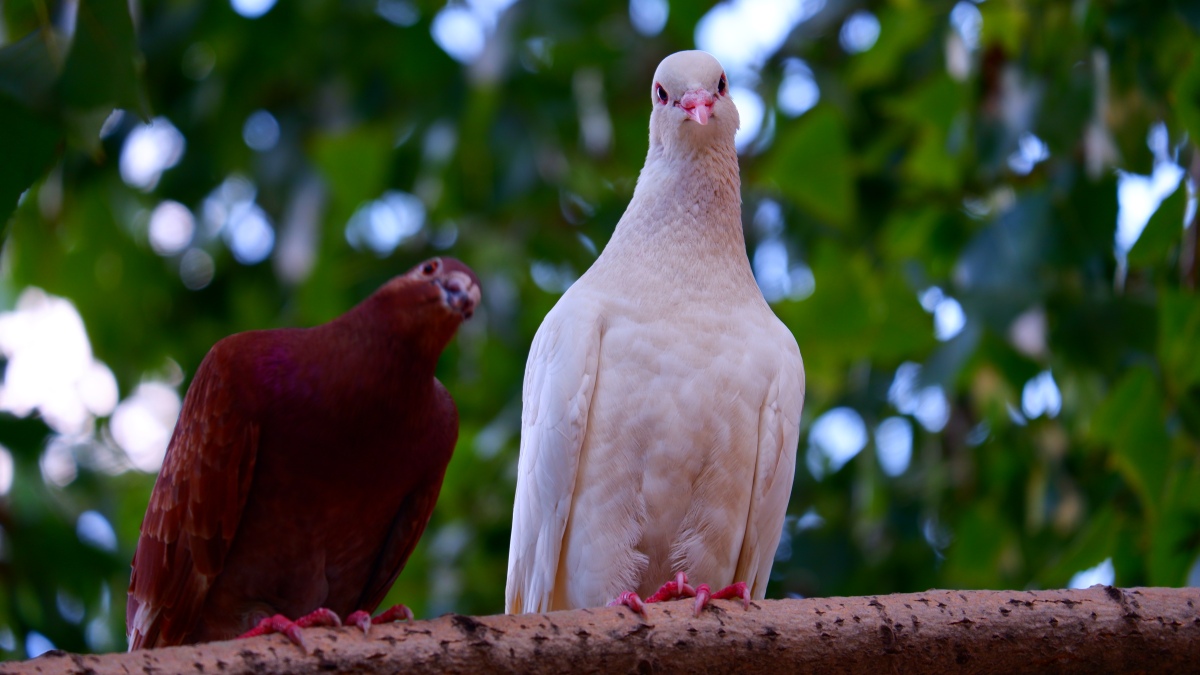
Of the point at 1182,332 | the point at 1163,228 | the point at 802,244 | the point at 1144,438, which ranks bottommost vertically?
the point at 1144,438

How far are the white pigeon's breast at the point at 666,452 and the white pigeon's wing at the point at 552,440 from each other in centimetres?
4

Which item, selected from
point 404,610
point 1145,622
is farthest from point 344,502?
point 1145,622

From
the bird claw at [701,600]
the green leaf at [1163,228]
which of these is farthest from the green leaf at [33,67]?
the green leaf at [1163,228]

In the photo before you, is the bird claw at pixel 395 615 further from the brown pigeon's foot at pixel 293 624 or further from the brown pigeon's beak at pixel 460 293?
the brown pigeon's beak at pixel 460 293

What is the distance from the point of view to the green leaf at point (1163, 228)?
13.0ft

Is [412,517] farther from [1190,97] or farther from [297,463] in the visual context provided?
[1190,97]

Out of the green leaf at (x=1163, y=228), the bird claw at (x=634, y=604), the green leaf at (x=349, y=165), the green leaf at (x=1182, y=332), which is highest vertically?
the green leaf at (x=349, y=165)

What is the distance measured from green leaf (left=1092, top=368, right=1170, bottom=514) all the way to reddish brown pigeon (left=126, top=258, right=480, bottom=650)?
2.26 m

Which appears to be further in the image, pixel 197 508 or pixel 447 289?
pixel 197 508

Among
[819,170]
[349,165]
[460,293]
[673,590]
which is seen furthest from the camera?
[349,165]

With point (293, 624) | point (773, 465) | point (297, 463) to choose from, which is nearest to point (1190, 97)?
point (773, 465)

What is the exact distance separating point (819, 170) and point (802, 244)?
118 cm

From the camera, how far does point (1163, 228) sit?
13.0ft

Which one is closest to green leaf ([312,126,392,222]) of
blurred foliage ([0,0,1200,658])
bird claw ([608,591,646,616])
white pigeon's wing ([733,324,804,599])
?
blurred foliage ([0,0,1200,658])
